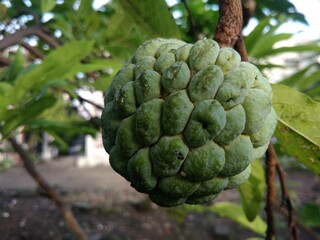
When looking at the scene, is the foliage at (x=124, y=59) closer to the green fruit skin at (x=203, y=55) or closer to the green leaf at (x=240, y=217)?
the green leaf at (x=240, y=217)

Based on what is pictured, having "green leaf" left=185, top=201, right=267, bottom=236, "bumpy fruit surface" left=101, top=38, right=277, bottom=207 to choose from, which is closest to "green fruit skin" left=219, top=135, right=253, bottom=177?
"bumpy fruit surface" left=101, top=38, right=277, bottom=207

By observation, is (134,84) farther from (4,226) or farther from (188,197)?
(4,226)

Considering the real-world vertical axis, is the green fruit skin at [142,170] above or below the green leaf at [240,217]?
above

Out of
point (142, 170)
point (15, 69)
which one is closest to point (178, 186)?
point (142, 170)

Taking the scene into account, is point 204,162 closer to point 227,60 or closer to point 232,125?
point 232,125

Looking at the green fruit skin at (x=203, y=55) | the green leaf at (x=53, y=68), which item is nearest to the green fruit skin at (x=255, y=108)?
the green fruit skin at (x=203, y=55)

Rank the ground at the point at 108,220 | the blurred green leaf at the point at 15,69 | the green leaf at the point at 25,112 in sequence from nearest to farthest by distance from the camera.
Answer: the green leaf at the point at 25,112
the blurred green leaf at the point at 15,69
the ground at the point at 108,220
